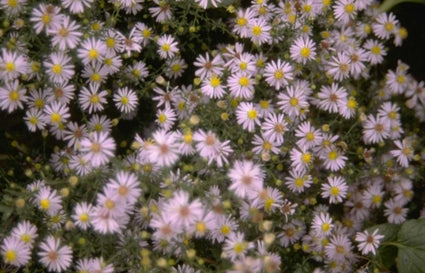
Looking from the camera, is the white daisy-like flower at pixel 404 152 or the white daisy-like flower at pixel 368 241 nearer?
the white daisy-like flower at pixel 368 241

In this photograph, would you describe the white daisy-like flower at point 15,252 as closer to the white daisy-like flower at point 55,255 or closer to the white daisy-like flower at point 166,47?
the white daisy-like flower at point 55,255

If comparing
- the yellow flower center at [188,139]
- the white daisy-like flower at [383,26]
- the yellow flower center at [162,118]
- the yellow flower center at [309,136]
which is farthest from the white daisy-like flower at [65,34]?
the white daisy-like flower at [383,26]

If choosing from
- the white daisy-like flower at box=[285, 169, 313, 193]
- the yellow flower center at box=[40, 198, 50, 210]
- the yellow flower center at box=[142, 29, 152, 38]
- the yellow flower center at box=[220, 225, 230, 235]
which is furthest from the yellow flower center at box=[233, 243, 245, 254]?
the yellow flower center at box=[142, 29, 152, 38]

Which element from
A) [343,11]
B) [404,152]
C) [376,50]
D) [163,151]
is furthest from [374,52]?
[163,151]

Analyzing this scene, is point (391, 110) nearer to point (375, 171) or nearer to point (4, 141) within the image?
point (375, 171)

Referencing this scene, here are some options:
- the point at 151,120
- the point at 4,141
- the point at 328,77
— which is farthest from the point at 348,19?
the point at 4,141

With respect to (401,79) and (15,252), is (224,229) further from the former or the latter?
(401,79)
